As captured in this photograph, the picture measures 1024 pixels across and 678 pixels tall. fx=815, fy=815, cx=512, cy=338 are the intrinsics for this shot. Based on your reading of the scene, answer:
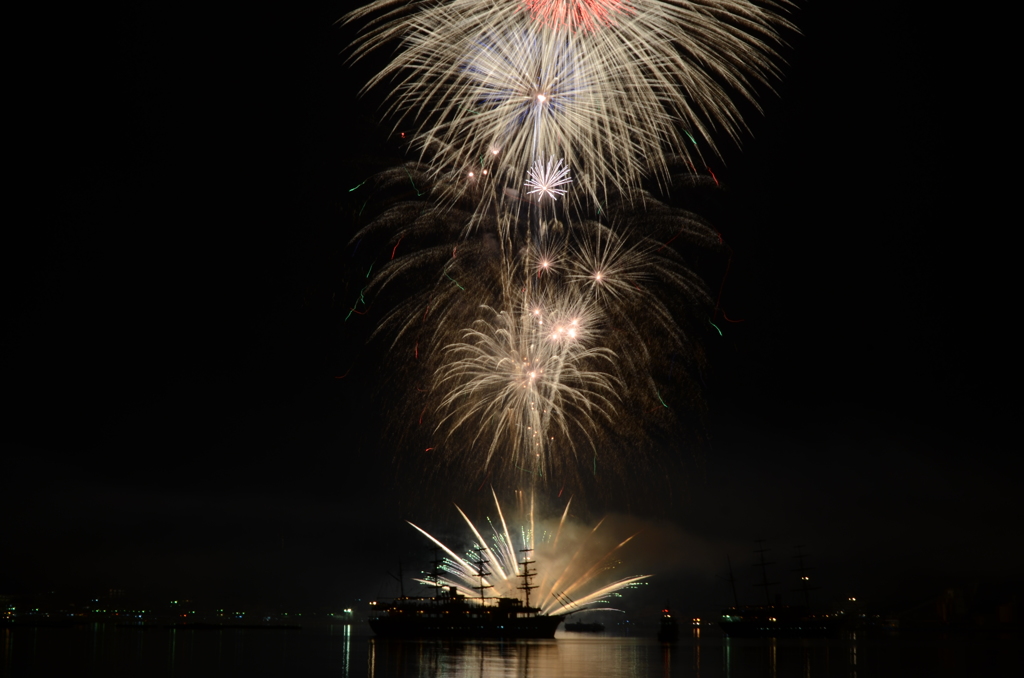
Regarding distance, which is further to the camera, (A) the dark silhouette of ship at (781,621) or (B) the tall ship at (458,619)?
(A) the dark silhouette of ship at (781,621)

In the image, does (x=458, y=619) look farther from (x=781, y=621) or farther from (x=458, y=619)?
(x=781, y=621)

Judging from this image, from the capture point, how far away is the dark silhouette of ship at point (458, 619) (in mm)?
91312

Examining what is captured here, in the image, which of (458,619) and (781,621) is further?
(781,621)

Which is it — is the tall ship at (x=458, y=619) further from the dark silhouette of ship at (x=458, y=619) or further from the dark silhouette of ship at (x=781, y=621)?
the dark silhouette of ship at (x=781, y=621)

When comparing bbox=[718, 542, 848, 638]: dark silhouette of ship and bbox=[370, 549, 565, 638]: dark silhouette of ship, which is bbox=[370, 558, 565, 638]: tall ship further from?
bbox=[718, 542, 848, 638]: dark silhouette of ship

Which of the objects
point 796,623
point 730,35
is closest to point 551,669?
point 730,35

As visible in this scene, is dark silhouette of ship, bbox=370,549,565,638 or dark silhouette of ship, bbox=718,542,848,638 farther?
dark silhouette of ship, bbox=718,542,848,638

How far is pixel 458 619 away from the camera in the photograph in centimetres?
9075

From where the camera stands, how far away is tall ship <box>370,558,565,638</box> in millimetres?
91312

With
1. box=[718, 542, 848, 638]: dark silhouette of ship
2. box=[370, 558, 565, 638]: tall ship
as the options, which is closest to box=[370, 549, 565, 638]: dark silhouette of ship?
box=[370, 558, 565, 638]: tall ship

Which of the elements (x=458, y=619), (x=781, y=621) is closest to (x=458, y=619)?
(x=458, y=619)

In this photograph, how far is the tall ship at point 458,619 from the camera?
91312 millimetres

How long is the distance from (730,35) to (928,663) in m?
49.7

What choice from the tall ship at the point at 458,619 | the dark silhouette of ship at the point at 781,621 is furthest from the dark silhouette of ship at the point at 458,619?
the dark silhouette of ship at the point at 781,621
